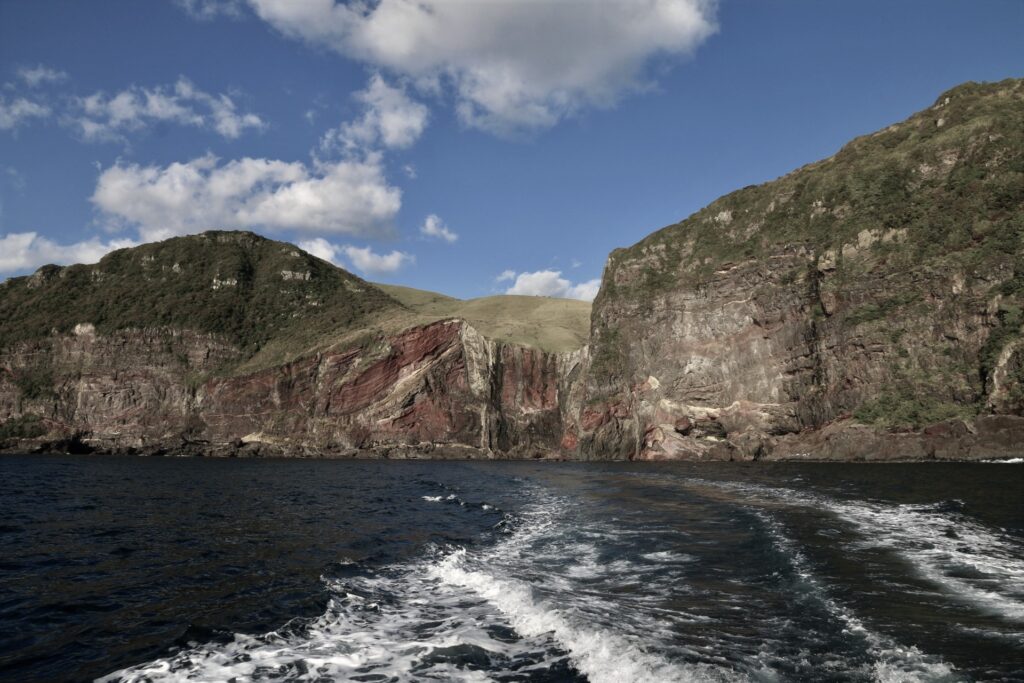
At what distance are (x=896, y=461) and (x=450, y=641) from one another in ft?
152

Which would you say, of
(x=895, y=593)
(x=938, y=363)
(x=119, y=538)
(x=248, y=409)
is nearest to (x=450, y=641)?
(x=895, y=593)

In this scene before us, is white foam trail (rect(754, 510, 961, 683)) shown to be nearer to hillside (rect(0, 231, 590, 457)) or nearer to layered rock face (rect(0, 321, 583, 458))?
hillside (rect(0, 231, 590, 457))

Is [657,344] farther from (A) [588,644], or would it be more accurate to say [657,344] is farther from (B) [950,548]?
(A) [588,644]

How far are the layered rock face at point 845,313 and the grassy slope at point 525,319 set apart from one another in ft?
65.9

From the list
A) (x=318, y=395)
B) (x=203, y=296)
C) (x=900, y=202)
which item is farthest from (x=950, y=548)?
(x=203, y=296)

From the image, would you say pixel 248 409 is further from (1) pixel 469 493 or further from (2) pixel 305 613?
(2) pixel 305 613

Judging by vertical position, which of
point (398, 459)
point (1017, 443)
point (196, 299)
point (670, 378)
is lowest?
point (398, 459)

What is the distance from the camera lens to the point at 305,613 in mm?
10828

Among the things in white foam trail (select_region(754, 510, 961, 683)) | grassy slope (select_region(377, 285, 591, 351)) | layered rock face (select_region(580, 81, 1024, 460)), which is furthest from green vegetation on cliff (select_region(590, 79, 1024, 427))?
white foam trail (select_region(754, 510, 961, 683))

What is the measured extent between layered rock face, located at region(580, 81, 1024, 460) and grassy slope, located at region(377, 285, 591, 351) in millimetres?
20096

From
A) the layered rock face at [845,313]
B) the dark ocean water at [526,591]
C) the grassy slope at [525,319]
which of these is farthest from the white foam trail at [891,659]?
the grassy slope at [525,319]

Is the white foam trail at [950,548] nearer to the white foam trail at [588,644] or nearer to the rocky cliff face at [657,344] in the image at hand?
the white foam trail at [588,644]

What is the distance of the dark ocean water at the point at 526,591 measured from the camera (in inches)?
325

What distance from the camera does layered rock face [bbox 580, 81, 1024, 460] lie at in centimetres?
4603
